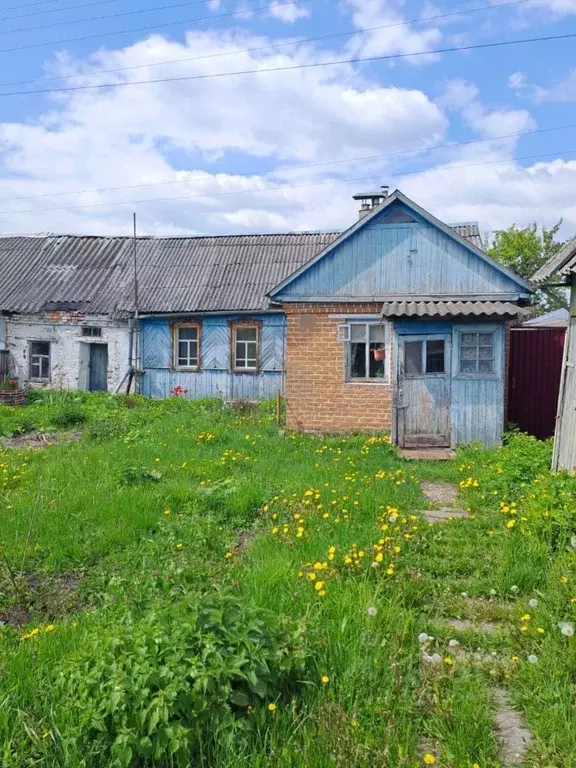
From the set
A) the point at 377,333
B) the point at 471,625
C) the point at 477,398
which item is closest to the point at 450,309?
the point at 477,398

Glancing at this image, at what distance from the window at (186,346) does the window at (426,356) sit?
820cm

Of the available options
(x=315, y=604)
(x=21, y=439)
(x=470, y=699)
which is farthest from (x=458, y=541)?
(x=21, y=439)

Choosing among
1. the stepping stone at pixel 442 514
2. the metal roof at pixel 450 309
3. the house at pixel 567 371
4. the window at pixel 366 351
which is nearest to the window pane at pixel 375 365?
the window at pixel 366 351

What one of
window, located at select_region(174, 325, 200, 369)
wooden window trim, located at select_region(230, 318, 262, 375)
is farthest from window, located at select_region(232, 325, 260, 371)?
window, located at select_region(174, 325, 200, 369)

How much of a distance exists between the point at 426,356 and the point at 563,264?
12.5ft

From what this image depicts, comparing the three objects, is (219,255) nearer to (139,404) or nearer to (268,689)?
(139,404)

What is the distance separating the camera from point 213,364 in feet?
57.2

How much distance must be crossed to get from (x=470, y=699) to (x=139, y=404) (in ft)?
45.9

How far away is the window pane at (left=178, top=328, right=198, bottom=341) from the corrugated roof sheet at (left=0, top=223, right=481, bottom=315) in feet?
2.17

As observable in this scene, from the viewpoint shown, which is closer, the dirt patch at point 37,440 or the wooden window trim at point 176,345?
the dirt patch at point 37,440

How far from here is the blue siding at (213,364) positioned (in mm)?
17047

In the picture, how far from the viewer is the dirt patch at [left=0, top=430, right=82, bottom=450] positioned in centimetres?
1148

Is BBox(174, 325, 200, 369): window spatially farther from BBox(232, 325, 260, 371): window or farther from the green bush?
the green bush

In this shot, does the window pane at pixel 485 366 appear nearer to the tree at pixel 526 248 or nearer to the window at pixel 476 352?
the window at pixel 476 352
